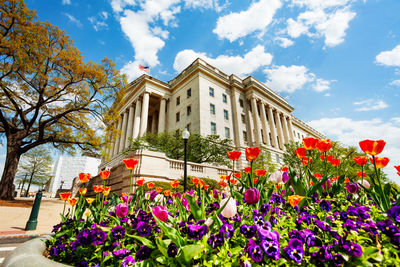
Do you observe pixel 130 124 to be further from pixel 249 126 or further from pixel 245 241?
pixel 245 241

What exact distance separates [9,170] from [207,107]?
22281 millimetres

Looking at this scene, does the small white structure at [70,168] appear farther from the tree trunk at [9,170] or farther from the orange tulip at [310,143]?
the orange tulip at [310,143]

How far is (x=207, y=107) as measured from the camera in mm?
28953

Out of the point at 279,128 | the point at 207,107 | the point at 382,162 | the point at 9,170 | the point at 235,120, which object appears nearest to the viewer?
the point at 382,162

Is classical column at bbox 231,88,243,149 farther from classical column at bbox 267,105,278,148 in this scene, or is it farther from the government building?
classical column at bbox 267,105,278,148

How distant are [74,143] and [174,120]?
17.5m

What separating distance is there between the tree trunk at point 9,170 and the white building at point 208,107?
1595 centimetres

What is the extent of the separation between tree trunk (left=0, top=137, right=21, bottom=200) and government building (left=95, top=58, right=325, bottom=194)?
14088 millimetres

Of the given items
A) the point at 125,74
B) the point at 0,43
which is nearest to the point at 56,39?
the point at 0,43

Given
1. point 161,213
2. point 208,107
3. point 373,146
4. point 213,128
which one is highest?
point 208,107

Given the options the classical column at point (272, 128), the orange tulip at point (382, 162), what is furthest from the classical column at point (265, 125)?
the orange tulip at point (382, 162)

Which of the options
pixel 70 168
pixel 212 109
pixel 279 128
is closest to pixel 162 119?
pixel 212 109

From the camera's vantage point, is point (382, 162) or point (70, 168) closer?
point (382, 162)

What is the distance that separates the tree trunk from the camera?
553 inches
